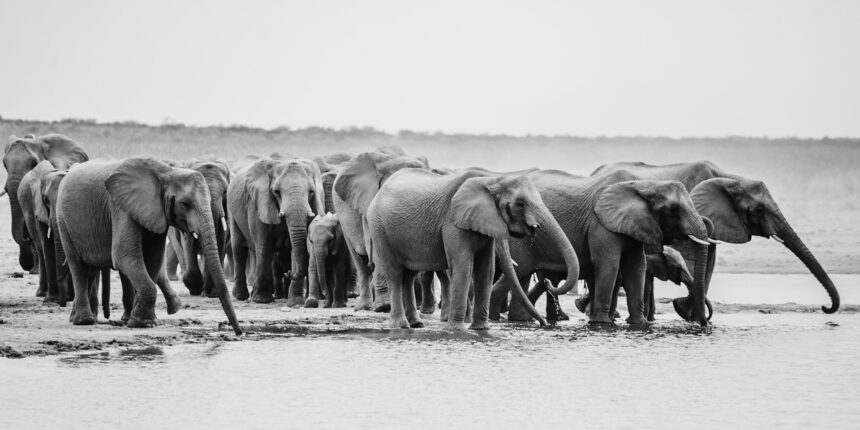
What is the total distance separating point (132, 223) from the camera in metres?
15.2

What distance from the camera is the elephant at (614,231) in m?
16.9

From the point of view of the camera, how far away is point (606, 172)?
1870 cm

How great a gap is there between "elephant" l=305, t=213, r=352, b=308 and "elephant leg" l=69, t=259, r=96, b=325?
4212 millimetres

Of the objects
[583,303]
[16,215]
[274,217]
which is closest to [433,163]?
[16,215]

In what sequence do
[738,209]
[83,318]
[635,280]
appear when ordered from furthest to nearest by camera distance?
[738,209] < [635,280] < [83,318]

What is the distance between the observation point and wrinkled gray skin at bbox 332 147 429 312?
18.8 metres

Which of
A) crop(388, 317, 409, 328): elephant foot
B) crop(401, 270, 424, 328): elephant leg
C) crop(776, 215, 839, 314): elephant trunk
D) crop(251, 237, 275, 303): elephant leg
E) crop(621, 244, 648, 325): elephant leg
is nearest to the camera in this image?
crop(388, 317, 409, 328): elephant foot

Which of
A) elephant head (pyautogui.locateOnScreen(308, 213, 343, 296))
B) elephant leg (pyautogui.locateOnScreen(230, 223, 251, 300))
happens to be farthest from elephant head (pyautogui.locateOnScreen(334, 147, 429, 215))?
elephant leg (pyautogui.locateOnScreen(230, 223, 251, 300))

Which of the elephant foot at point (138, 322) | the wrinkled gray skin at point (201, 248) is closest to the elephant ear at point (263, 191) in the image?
the wrinkled gray skin at point (201, 248)

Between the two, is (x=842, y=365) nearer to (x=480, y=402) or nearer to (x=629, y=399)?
(x=629, y=399)

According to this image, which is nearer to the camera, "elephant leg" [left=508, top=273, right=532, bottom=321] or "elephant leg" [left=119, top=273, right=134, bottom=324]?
"elephant leg" [left=119, top=273, right=134, bottom=324]

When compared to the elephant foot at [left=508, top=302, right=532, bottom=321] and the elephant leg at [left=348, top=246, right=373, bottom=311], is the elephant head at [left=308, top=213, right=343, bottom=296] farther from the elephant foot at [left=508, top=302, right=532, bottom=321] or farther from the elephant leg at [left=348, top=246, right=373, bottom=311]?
the elephant foot at [left=508, top=302, right=532, bottom=321]

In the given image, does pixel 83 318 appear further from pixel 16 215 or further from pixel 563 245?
pixel 16 215

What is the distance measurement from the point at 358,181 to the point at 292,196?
1551 millimetres
